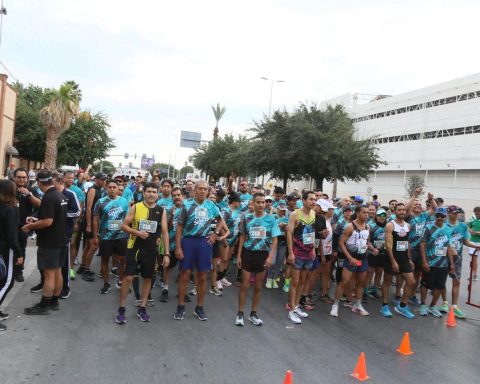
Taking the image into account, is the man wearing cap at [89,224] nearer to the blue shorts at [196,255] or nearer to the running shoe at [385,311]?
the blue shorts at [196,255]

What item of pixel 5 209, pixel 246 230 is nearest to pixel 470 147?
pixel 246 230

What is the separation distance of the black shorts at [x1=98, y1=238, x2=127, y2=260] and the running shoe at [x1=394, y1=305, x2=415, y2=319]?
4852 millimetres

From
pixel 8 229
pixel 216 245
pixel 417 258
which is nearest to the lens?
pixel 8 229

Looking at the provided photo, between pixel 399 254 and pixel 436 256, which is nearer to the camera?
pixel 399 254

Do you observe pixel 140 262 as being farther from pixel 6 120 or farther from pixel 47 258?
pixel 6 120

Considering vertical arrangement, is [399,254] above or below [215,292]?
above

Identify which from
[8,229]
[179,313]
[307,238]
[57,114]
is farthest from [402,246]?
[57,114]

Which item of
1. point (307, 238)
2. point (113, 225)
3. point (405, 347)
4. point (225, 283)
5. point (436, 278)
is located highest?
point (307, 238)

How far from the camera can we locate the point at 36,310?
19.5ft

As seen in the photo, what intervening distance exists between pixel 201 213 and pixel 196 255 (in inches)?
23.9

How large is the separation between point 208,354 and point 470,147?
43.4 m

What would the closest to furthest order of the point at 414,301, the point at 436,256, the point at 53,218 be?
the point at 53,218
the point at 436,256
the point at 414,301

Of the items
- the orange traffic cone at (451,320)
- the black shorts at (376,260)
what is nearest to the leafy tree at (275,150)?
the black shorts at (376,260)

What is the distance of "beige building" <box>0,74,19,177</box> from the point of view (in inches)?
1110
